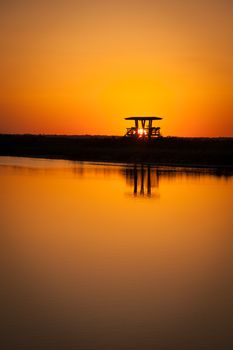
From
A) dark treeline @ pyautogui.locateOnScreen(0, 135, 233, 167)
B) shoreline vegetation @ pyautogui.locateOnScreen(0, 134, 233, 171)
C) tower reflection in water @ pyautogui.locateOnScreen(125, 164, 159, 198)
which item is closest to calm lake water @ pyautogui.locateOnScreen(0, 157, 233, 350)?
tower reflection in water @ pyautogui.locateOnScreen(125, 164, 159, 198)

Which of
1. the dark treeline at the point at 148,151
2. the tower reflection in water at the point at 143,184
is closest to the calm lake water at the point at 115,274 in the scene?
the tower reflection in water at the point at 143,184

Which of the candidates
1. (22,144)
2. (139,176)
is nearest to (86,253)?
(139,176)

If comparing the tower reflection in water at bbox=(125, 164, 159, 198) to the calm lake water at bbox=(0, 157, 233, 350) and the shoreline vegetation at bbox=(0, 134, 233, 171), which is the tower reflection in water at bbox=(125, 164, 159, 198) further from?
the shoreline vegetation at bbox=(0, 134, 233, 171)

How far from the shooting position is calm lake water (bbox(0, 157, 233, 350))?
9555 millimetres

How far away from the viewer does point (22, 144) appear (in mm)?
98188

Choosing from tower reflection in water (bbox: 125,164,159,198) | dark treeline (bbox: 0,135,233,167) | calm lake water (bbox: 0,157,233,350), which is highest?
dark treeline (bbox: 0,135,233,167)

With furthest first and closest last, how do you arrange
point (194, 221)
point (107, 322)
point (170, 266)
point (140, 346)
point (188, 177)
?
point (188, 177), point (194, 221), point (170, 266), point (107, 322), point (140, 346)

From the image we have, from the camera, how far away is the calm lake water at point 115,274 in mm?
9555

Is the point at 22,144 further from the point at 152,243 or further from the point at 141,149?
the point at 152,243

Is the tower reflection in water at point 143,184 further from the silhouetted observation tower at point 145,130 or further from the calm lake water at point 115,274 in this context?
the silhouetted observation tower at point 145,130

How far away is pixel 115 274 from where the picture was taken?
13.3 meters

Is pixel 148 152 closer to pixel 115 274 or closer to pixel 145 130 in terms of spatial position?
pixel 145 130

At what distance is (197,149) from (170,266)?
2080 inches

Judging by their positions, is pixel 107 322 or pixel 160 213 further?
pixel 160 213
